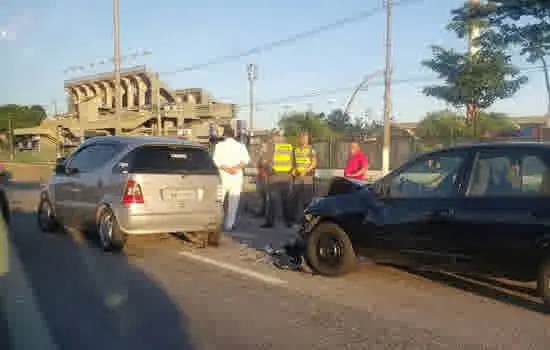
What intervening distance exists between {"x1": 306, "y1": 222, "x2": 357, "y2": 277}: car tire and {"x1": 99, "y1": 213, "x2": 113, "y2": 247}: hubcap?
2828mm

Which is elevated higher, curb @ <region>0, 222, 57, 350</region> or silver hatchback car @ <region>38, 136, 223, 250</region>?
silver hatchback car @ <region>38, 136, 223, 250</region>

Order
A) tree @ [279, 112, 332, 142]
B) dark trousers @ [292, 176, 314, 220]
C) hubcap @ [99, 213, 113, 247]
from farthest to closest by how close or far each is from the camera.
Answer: tree @ [279, 112, 332, 142] < dark trousers @ [292, 176, 314, 220] < hubcap @ [99, 213, 113, 247]

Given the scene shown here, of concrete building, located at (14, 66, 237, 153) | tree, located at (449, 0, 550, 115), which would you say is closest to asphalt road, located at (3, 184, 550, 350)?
tree, located at (449, 0, 550, 115)

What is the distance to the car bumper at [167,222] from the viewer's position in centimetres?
686

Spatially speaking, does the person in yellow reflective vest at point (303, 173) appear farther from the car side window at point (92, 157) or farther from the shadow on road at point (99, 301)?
Result: the shadow on road at point (99, 301)

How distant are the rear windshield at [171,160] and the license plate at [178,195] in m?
0.27

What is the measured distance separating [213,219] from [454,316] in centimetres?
395

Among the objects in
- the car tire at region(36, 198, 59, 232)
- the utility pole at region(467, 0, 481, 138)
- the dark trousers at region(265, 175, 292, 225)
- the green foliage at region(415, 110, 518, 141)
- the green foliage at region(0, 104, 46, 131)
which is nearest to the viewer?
the car tire at region(36, 198, 59, 232)

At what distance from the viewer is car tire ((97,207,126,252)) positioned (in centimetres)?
700

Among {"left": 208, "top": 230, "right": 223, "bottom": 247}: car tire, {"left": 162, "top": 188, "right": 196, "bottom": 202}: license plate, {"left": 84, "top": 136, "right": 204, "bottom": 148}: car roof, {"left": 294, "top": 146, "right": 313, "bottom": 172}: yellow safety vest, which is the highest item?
{"left": 84, "top": 136, "right": 204, "bottom": 148}: car roof

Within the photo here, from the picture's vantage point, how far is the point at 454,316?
4578 mm

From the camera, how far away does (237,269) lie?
635 cm

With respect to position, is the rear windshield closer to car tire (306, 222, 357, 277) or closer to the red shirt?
car tire (306, 222, 357, 277)

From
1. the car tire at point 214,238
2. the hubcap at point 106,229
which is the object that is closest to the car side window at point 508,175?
the car tire at point 214,238
